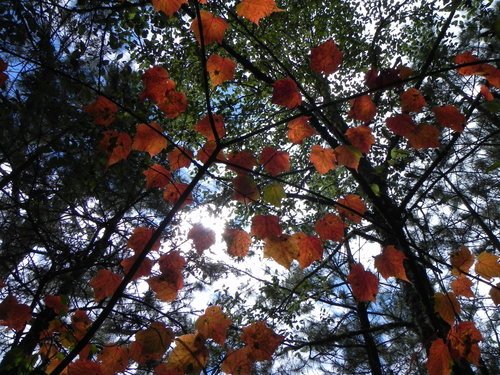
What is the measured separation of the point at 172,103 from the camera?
2.74 meters

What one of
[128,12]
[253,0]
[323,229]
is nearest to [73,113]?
[128,12]

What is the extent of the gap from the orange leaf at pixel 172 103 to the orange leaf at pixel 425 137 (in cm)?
179

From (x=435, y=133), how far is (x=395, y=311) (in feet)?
20.5

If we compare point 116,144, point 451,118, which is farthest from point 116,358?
point 451,118

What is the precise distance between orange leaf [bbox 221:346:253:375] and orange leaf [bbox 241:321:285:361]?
2.2 inches

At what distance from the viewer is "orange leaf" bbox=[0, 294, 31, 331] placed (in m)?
2.43

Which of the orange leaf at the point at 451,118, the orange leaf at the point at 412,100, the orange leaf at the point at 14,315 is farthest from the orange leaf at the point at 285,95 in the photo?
the orange leaf at the point at 14,315

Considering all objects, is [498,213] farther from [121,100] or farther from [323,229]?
[121,100]

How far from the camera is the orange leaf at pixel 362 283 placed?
2.71 m

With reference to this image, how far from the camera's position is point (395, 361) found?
7039 millimetres

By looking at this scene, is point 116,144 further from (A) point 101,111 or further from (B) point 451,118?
(B) point 451,118

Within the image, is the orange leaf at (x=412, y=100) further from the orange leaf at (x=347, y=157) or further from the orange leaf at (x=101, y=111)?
the orange leaf at (x=101, y=111)

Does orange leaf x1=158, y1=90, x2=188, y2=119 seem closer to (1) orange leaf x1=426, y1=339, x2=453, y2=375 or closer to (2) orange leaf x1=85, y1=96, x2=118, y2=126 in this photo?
(2) orange leaf x1=85, y1=96, x2=118, y2=126

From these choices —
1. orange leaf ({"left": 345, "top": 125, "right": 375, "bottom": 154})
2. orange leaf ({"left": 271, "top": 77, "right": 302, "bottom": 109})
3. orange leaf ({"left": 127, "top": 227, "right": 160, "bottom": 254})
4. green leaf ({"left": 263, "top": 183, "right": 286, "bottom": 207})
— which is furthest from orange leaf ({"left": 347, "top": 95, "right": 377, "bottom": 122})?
orange leaf ({"left": 127, "top": 227, "right": 160, "bottom": 254})
